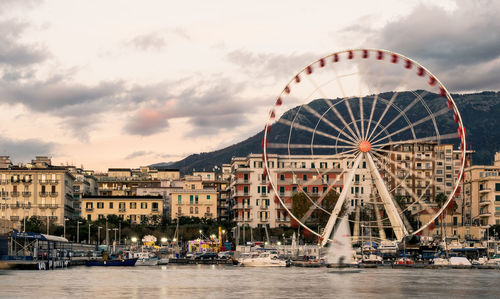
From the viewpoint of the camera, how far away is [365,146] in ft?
363

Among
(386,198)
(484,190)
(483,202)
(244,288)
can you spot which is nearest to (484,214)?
(483,202)

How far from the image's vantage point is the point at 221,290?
7181cm

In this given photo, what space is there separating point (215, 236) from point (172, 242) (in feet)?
30.8

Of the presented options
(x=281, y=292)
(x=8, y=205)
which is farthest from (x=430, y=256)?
(x=8, y=205)

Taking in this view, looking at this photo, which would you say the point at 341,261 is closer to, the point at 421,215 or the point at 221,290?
the point at 221,290

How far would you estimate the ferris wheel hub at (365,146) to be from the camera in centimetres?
11031

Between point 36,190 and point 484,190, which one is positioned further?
point 484,190

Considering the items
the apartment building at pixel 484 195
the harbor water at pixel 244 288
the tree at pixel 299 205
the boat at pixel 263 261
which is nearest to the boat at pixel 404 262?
the boat at pixel 263 261

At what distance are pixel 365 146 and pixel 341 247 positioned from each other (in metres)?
14.2

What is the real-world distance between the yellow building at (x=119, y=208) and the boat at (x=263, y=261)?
211 feet

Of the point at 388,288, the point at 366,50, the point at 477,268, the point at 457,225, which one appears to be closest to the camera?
the point at 388,288

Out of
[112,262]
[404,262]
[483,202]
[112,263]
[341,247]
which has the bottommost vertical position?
[404,262]

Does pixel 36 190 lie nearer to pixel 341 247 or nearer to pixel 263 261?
pixel 263 261

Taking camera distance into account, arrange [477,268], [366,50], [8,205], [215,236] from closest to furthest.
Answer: [366,50]
[477,268]
[215,236]
[8,205]
